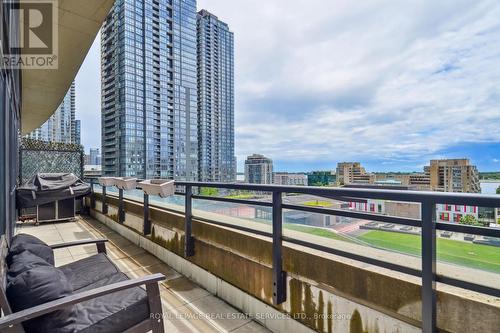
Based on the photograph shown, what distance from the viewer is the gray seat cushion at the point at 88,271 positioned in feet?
6.72

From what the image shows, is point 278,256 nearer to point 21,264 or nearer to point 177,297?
point 177,297

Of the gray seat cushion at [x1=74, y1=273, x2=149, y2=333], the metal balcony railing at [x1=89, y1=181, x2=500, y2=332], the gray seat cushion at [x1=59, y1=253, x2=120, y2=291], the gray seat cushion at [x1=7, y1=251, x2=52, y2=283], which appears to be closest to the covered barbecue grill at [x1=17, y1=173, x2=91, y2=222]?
A: the gray seat cushion at [x1=59, y1=253, x2=120, y2=291]

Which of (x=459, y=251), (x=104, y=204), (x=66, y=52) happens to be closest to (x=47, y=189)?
(x=104, y=204)

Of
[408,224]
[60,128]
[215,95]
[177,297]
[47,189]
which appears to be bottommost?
[177,297]

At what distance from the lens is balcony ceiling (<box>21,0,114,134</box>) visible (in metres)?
3.36

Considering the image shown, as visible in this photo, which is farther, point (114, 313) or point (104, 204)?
point (104, 204)

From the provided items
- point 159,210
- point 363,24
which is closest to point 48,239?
point 159,210

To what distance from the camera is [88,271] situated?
224 centimetres

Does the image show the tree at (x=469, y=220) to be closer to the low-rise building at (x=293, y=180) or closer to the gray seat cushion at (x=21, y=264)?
the low-rise building at (x=293, y=180)

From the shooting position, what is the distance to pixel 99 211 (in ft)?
22.2

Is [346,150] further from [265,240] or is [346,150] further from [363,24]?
[265,240]

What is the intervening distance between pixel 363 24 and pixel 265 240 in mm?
10438

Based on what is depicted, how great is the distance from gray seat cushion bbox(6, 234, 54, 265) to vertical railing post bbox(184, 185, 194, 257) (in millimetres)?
1330

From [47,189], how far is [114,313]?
577 centimetres
